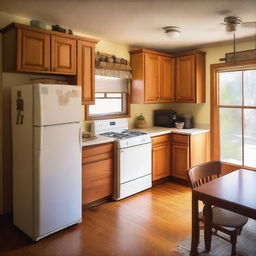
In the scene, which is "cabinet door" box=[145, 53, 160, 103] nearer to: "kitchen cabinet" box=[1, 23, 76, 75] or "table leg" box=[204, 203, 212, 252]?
"kitchen cabinet" box=[1, 23, 76, 75]

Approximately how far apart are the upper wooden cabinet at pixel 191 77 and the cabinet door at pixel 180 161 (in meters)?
0.86

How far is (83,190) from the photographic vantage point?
305 cm

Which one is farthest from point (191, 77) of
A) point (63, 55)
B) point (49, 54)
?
point (49, 54)

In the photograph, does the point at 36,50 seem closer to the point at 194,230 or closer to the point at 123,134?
the point at 123,134

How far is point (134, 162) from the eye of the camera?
3525 mm

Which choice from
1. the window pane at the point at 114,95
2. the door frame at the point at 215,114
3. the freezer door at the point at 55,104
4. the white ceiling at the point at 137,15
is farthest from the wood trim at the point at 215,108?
the freezer door at the point at 55,104

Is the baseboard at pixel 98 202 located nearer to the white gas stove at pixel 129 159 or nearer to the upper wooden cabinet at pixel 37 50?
the white gas stove at pixel 129 159

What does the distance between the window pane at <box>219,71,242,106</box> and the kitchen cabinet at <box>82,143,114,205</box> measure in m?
2.15

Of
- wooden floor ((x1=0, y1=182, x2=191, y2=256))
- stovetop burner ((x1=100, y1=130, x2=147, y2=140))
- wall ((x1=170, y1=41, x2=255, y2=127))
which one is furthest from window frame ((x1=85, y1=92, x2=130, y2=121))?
wooden floor ((x1=0, y1=182, x2=191, y2=256))

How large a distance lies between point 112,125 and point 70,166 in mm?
1446

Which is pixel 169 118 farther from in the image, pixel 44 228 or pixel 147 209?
pixel 44 228

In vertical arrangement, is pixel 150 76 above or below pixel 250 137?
above

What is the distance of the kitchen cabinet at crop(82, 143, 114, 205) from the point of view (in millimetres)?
3053

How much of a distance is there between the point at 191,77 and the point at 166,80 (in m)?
0.44
